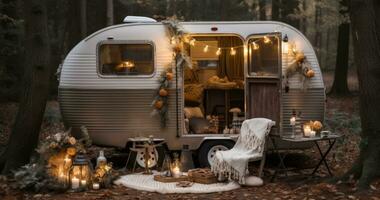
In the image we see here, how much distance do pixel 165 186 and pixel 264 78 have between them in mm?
2622

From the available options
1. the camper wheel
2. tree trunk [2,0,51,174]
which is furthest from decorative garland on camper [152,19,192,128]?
tree trunk [2,0,51,174]

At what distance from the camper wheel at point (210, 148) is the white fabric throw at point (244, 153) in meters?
0.84

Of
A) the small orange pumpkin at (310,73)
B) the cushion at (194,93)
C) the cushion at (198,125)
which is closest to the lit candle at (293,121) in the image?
the small orange pumpkin at (310,73)

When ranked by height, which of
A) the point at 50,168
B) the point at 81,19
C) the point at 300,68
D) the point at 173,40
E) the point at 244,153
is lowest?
the point at 50,168

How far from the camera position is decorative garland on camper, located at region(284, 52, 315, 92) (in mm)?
9398

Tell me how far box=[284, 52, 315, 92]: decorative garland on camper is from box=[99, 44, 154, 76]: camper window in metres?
2.37

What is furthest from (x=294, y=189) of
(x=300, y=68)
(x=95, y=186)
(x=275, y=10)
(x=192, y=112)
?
(x=275, y=10)

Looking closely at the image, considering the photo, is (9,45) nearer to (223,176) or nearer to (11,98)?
(11,98)

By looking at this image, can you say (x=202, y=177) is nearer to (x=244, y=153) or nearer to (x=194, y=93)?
(x=244, y=153)

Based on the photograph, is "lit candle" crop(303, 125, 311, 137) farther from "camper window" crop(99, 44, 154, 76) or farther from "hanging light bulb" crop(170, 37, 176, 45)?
"camper window" crop(99, 44, 154, 76)

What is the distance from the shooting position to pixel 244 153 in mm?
8414

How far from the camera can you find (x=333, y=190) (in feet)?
23.7

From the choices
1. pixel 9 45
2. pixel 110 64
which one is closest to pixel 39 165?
pixel 110 64

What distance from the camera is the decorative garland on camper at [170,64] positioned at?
945 centimetres
